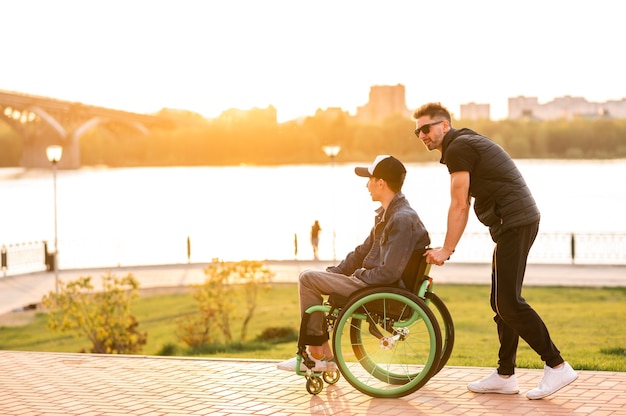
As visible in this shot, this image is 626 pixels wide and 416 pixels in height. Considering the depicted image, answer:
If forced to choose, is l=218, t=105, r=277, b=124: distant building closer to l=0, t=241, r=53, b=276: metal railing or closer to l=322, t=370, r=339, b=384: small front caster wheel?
l=0, t=241, r=53, b=276: metal railing

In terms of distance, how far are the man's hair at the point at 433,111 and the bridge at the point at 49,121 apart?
56.8 m

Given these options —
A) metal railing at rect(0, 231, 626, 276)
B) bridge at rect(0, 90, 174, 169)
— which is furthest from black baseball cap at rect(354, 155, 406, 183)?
bridge at rect(0, 90, 174, 169)

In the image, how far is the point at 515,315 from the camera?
6000 mm

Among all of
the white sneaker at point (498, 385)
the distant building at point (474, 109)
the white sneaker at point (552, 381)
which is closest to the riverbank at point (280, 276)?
the white sneaker at point (498, 385)

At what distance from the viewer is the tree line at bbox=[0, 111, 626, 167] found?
292ft

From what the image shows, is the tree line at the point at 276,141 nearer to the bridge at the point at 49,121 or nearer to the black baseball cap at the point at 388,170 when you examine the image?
the bridge at the point at 49,121

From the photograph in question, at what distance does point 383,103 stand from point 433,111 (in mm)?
101488

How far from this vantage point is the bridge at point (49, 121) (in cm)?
6266

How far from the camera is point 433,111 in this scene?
6.16m

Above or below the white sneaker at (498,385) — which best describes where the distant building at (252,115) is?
above

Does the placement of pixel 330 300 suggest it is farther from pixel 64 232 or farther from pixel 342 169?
pixel 342 169

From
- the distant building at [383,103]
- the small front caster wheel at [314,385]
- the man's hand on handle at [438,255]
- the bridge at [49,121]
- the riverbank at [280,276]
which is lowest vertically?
the riverbank at [280,276]

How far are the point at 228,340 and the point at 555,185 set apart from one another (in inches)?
4816

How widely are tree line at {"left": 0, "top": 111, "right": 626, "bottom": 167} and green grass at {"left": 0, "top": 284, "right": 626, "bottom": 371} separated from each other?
207ft
